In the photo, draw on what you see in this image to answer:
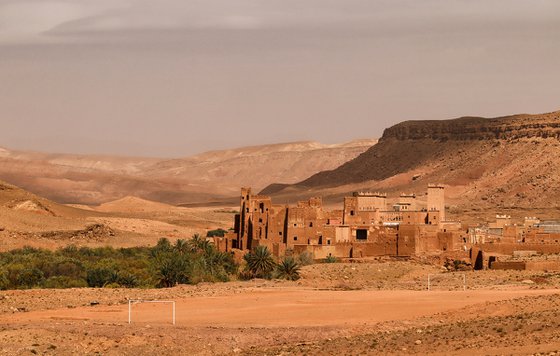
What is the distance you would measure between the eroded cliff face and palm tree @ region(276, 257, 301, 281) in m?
94.0

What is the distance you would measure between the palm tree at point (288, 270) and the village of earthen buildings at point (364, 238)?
7.60m

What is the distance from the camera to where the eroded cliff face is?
152750 mm

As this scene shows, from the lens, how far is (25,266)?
209 feet

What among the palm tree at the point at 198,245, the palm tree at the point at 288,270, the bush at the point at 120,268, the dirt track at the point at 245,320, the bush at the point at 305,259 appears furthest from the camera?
the palm tree at the point at 198,245

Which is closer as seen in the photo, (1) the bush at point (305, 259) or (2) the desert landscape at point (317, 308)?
(2) the desert landscape at point (317, 308)

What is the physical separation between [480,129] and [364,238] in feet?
322

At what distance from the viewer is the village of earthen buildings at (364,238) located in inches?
2638

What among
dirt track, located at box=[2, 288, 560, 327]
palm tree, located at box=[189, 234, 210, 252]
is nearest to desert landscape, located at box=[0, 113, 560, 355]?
dirt track, located at box=[2, 288, 560, 327]

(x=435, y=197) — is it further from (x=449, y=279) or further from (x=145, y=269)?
(x=449, y=279)

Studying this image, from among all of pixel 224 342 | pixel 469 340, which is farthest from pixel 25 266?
pixel 469 340

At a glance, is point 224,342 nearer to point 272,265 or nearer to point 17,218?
point 272,265

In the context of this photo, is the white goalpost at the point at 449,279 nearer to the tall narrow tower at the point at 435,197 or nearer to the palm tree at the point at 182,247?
the palm tree at the point at 182,247

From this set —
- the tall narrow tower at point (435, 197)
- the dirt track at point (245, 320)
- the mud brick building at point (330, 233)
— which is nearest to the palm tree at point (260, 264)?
the mud brick building at point (330, 233)

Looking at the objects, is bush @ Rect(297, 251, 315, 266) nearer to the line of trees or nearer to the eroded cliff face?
the line of trees
